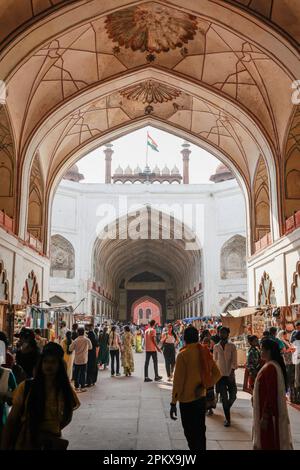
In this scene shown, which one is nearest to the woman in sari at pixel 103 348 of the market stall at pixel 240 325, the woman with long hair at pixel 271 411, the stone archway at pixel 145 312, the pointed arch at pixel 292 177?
the market stall at pixel 240 325

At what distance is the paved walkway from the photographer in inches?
177

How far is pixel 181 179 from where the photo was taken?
27031mm

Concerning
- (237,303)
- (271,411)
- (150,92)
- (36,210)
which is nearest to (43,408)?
(271,411)

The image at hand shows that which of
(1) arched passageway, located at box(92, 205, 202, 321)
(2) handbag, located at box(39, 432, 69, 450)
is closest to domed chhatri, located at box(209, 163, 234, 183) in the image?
(1) arched passageway, located at box(92, 205, 202, 321)

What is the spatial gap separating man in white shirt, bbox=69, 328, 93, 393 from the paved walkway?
308 millimetres

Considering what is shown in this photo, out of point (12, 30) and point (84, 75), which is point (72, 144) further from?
point (12, 30)

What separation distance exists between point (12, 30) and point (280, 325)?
795 centimetres

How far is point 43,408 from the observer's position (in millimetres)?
2654

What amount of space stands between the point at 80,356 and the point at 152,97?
26.6 ft

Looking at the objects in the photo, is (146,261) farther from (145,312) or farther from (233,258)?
(233,258)

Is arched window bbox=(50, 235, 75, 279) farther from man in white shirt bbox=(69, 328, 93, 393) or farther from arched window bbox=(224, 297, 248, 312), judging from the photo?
man in white shirt bbox=(69, 328, 93, 393)

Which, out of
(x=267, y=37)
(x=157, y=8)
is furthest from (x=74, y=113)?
(x=267, y=37)

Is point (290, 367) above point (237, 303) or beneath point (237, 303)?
beneath

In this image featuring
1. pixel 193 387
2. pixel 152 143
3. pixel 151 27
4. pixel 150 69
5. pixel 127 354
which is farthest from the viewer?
pixel 152 143
